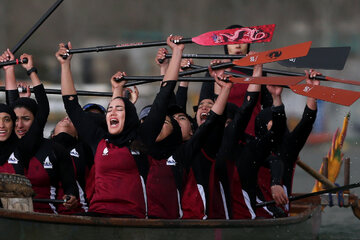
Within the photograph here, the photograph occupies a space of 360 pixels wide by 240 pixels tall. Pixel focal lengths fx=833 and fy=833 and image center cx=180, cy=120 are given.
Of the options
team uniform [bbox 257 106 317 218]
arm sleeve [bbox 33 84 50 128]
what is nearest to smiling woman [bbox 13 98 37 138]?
arm sleeve [bbox 33 84 50 128]

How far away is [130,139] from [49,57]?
17.1m

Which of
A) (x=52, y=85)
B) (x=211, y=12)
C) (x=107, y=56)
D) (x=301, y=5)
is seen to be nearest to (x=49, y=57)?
(x=52, y=85)

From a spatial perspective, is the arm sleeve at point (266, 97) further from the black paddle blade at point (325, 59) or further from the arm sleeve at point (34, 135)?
the arm sleeve at point (34, 135)

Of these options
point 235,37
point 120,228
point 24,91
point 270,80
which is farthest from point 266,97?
point 120,228

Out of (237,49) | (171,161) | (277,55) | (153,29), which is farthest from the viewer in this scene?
(153,29)

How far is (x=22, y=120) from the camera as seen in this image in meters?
6.59

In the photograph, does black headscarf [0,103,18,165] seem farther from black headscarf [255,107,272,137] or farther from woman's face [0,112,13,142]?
black headscarf [255,107,272,137]

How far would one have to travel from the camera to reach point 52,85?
22094mm

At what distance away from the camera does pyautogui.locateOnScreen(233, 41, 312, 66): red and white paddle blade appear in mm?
6141

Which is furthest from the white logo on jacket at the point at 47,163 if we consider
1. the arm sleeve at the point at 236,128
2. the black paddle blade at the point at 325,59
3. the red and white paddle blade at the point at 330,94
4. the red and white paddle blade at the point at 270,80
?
the black paddle blade at the point at 325,59

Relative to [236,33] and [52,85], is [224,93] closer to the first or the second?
[236,33]

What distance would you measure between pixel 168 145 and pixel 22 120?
4.40 feet

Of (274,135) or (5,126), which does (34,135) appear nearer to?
(5,126)

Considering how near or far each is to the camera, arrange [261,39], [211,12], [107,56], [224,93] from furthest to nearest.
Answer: [211,12], [107,56], [261,39], [224,93]
